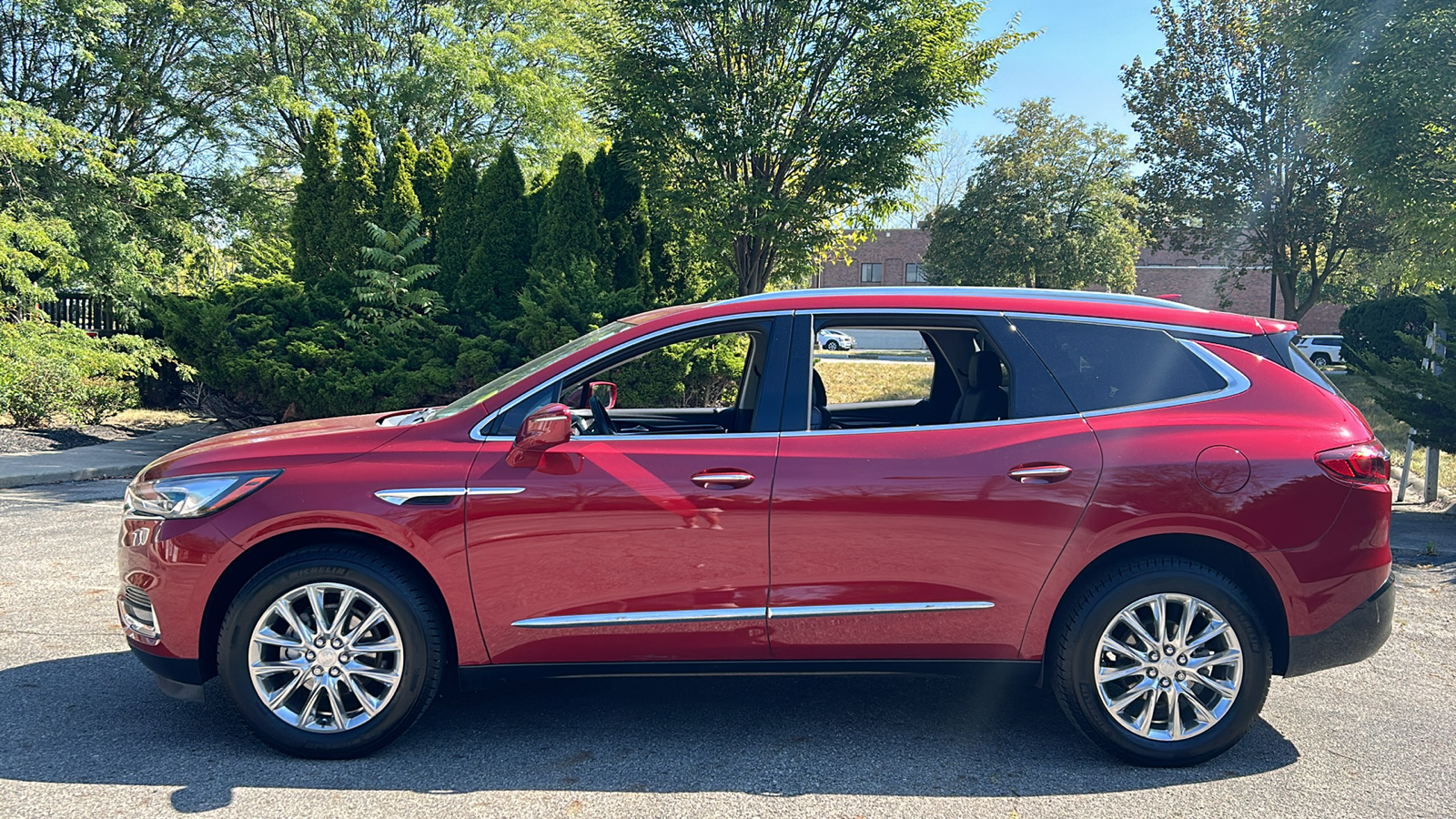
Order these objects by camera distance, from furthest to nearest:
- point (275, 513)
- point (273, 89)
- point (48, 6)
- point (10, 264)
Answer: point (273, 89) < point (48, 6) < point (10, 264) < point (275, 513)

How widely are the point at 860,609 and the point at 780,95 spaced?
1021 centimetres

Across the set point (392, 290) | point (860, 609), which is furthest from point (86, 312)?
point (860, 609)

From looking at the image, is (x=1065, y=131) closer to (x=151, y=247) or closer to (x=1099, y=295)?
(x=151, y=247)

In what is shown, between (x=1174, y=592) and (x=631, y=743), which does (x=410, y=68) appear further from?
(x=1174, y=592)

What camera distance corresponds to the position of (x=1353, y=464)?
3.72 m

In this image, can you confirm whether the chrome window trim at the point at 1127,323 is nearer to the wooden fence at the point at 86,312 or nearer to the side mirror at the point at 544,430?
the side mirror at the point at 544,430

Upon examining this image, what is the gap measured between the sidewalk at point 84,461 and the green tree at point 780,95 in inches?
271

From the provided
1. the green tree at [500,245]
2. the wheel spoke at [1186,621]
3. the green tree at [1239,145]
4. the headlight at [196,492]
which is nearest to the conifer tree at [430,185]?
the green tree at [500,245]

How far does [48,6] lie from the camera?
19031 millimetres

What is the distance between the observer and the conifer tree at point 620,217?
13.2 meters

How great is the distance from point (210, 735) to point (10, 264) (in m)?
12.5

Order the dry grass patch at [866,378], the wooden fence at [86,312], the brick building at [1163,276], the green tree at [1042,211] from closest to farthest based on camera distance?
the dry grass patch at [866,378] → the wooden fence at [86,312] → the green tree at [1042,211] → the brick building at [1163,276]

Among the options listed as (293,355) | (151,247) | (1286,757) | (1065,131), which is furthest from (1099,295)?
(1065,131)

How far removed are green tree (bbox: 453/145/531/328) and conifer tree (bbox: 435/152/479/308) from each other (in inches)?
6.0
